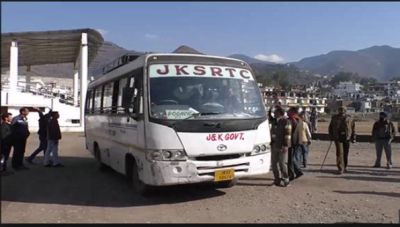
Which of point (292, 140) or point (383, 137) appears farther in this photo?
point (383, 137)

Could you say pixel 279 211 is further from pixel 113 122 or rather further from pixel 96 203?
pixel 113 122

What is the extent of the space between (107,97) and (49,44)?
82.8 ft

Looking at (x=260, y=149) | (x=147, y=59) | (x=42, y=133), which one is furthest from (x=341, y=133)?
(x=42, y=133)

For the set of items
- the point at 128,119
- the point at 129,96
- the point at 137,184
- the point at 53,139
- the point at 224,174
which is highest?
the point at 129,96

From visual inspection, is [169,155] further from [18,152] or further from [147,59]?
[18,152]

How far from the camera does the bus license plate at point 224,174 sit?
8484 mm

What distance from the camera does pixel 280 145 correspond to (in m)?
10.2

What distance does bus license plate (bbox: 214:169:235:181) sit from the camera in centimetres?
848

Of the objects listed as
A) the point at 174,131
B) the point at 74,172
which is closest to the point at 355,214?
the point at 174,131

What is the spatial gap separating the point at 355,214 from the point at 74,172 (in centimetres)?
804

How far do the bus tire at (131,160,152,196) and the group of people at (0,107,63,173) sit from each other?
9.91 ft

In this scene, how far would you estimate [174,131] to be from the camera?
825cm

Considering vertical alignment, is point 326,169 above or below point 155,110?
below

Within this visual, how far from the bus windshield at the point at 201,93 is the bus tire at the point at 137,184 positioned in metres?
1.49
